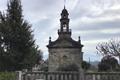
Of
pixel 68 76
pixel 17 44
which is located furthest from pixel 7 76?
pixel 17 44

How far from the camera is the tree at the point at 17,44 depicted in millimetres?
34438

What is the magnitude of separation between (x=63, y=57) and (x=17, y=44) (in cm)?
4080

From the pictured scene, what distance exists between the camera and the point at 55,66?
246ft

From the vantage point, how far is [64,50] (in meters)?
75.1

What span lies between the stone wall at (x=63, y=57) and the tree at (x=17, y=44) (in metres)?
38.1

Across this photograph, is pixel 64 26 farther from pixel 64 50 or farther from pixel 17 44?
pixel 17 44

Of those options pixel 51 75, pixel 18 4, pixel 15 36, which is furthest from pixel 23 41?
pixel 51 75

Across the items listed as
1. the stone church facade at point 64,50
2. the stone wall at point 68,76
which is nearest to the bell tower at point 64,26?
the stone church facade at point 64,50

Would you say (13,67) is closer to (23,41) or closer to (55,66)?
(23,41)

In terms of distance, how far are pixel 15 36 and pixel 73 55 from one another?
4016 centimetres

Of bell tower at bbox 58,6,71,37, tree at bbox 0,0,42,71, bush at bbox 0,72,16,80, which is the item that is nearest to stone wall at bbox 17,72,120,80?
bush at bbox 0,72,16,80

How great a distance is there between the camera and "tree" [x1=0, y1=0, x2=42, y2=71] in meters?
34.4

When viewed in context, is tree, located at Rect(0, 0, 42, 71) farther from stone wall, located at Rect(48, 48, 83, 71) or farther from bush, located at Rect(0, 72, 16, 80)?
stone wall, located at Rect(48, 48, 83, 71)

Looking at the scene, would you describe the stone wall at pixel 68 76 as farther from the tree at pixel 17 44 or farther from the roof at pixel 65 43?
the roof at pixel 65 43
